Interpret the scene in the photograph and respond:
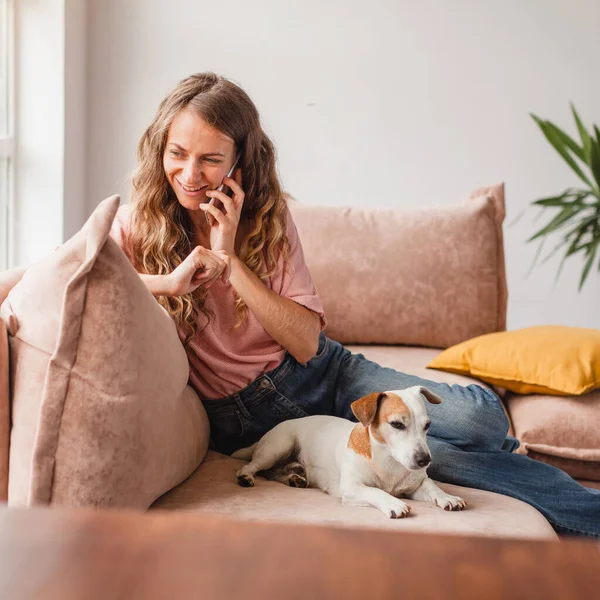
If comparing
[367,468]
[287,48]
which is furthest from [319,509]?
[287,48]

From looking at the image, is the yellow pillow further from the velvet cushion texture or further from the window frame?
the window frame

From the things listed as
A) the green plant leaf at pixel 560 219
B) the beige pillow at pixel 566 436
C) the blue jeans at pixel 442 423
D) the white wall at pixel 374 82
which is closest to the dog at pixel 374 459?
the blue jeans at pixel 442 423

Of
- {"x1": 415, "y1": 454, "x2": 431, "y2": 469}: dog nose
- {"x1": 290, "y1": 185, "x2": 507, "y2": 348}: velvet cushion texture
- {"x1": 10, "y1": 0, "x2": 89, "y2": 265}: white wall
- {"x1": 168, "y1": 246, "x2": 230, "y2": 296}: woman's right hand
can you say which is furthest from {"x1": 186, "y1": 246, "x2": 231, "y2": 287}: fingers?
{"x1": 10, "y1": 0, "x2": 89, "y2": 265}: white wall

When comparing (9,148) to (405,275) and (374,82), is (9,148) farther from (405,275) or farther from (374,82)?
(405,275)

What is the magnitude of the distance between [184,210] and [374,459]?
76 centimetres

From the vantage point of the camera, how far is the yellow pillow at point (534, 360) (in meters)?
2.33

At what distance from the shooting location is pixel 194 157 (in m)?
1.76

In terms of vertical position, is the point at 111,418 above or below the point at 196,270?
below

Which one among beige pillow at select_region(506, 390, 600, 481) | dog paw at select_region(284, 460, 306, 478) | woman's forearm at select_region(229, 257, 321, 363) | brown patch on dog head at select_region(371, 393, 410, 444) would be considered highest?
woman's forearm at select_region(229, 257, 321, 363)

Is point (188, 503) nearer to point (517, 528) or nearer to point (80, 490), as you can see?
point (80, 490)

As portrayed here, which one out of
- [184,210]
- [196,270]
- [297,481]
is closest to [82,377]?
[196,270]

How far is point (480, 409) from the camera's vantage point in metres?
1.78

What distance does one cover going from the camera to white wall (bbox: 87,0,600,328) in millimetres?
3656

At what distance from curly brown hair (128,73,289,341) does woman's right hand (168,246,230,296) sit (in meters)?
0.14
